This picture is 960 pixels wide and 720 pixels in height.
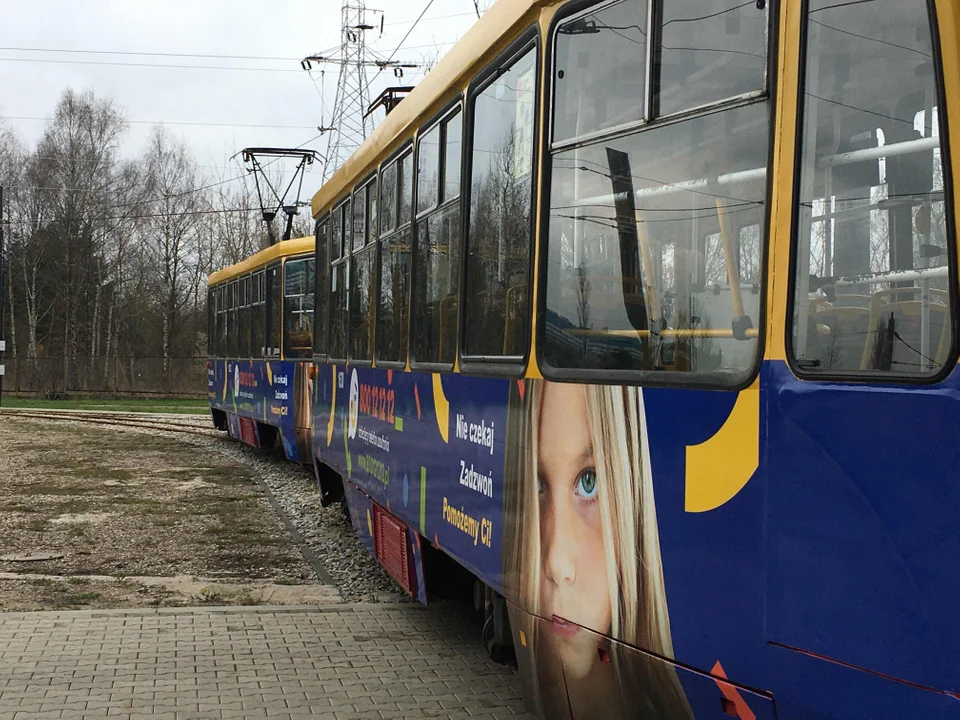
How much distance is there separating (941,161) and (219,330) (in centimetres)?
1944

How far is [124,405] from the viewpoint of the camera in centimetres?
Answer: 3531

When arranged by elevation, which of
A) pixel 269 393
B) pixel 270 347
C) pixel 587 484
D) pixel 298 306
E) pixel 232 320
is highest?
pixel 298 306

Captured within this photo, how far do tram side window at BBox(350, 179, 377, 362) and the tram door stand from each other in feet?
14.4

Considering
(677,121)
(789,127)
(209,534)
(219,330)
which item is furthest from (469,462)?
(219,330)

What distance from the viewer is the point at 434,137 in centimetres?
547

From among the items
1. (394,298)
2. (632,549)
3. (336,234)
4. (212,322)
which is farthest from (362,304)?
(212,322)

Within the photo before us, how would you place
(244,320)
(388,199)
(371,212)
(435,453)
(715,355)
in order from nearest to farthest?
(715,355) → (435,453) → (388,199) → (371,212) → (244,320)

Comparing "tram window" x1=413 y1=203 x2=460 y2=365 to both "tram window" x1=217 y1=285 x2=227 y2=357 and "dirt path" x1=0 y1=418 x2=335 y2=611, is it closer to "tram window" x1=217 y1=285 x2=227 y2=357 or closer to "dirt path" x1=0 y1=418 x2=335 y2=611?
"dirt path" x1=0 y1=418 x2=335 y2=611

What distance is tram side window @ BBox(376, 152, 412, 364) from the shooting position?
19.8ft

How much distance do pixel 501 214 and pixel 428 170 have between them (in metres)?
1.31

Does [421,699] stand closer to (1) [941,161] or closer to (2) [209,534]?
(1) [941,161]

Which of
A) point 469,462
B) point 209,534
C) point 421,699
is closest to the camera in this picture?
point 469,462

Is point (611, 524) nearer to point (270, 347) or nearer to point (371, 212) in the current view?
point (371, 212)

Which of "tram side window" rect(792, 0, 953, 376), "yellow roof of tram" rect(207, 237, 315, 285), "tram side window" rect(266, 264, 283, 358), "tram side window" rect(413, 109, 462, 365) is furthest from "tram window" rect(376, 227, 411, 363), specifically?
"tram side window" rect(266, 264, 283, 358)
